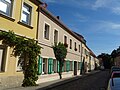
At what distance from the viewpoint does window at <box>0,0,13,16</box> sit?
12.9 m

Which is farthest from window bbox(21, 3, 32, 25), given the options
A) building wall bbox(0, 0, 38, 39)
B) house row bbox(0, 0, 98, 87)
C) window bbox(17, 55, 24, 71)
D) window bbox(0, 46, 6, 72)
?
window bbox(0, 46, 6, 72)

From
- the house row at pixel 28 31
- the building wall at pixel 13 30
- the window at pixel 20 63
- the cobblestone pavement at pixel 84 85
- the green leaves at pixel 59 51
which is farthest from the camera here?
the green leaves at pixel 59 51

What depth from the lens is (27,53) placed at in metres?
15.4

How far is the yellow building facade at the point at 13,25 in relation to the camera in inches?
506

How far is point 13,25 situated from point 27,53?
8.76 feet

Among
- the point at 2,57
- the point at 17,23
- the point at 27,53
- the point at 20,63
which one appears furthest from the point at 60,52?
the point at 2,57

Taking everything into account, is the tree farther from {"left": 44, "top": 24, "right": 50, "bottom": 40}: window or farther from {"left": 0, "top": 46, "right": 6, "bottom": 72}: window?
{"left": 0, "top": 46, "right": 6, "bottom": 72}: window

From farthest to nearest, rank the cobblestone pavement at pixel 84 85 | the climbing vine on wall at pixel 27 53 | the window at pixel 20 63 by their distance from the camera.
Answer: the cobblestone pavement at pixel 84 85 < the window at pixel 20 63 < the climbing vine on wall at pixel 27 53

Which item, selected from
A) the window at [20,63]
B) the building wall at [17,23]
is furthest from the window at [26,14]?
the window at [20,63]

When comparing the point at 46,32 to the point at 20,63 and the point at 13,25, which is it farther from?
the point at 13,25

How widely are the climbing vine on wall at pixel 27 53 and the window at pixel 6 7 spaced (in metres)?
1.44

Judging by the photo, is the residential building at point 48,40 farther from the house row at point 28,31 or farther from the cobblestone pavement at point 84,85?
the cobblestone pavement at point 84,85

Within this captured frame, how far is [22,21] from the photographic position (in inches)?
601

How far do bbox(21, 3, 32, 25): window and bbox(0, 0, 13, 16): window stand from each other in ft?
5.24
